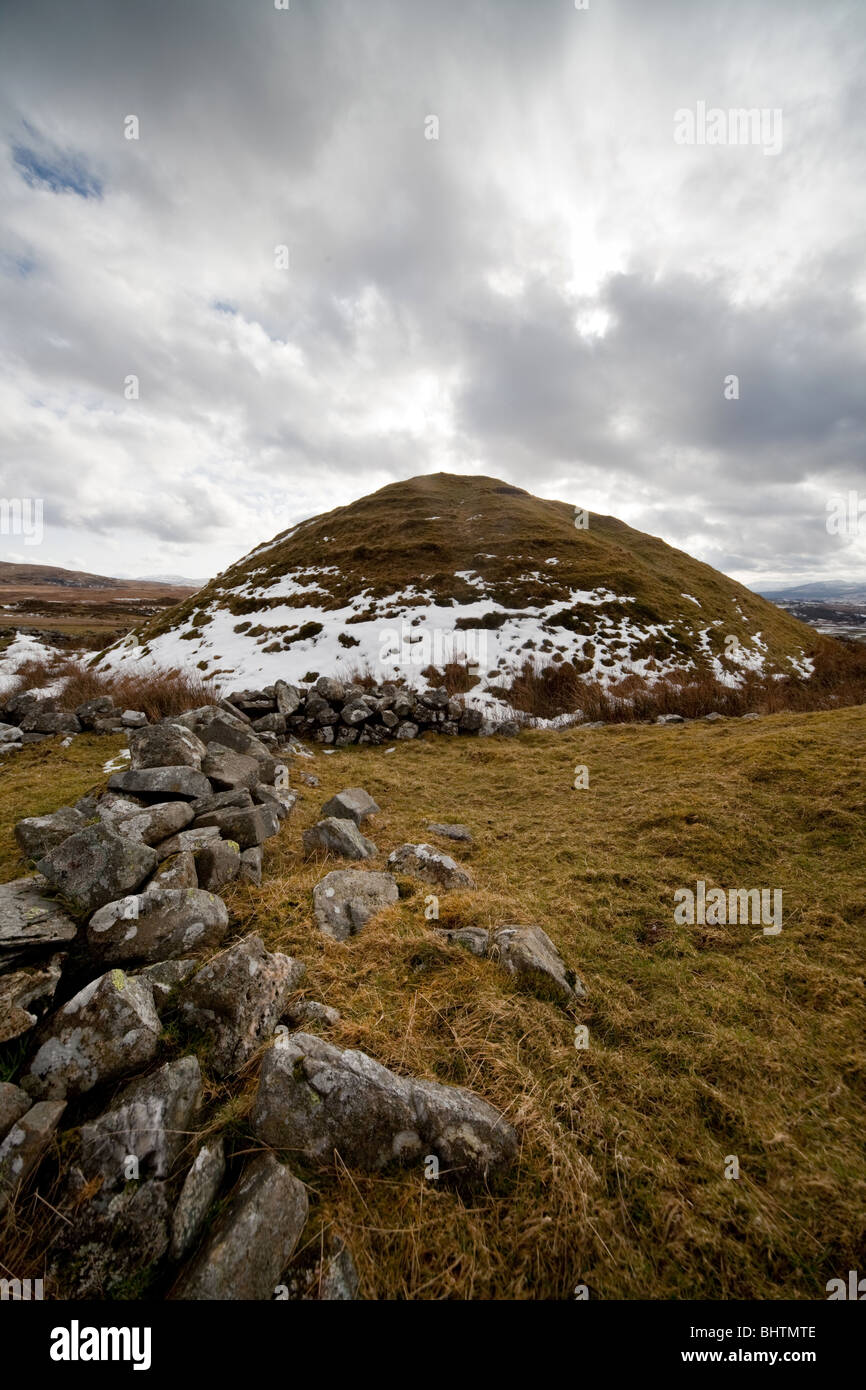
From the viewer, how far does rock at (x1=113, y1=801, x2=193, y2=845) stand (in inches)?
187

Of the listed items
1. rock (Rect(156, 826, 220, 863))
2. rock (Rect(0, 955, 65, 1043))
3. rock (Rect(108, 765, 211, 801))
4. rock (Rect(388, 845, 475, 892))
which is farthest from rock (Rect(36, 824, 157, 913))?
rock (Rect(388, 845, 475, 892))

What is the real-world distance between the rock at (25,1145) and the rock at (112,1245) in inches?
12.8

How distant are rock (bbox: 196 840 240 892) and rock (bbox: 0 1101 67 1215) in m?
2.26

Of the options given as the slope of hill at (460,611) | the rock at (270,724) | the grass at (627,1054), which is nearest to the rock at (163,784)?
the grass at (627,1054)

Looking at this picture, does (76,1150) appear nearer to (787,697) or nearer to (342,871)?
(342,871)

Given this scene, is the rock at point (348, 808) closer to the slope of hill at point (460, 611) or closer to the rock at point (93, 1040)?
the rock at point (93, 1040)

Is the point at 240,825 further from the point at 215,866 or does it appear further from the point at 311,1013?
the point at 311,1013

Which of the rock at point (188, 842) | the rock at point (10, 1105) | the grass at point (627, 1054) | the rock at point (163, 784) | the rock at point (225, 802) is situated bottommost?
the grass at point (627, 1054)

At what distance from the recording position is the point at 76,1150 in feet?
7.43

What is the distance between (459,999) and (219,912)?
6.80 ft

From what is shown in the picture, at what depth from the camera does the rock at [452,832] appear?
672 centimetres

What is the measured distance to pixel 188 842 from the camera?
4762 millimetres

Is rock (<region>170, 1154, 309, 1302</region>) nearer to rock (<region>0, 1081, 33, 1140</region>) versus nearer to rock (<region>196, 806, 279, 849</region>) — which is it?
rock (<region>0, 1081, 33, 1140</region>)

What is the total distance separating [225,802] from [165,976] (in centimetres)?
291
